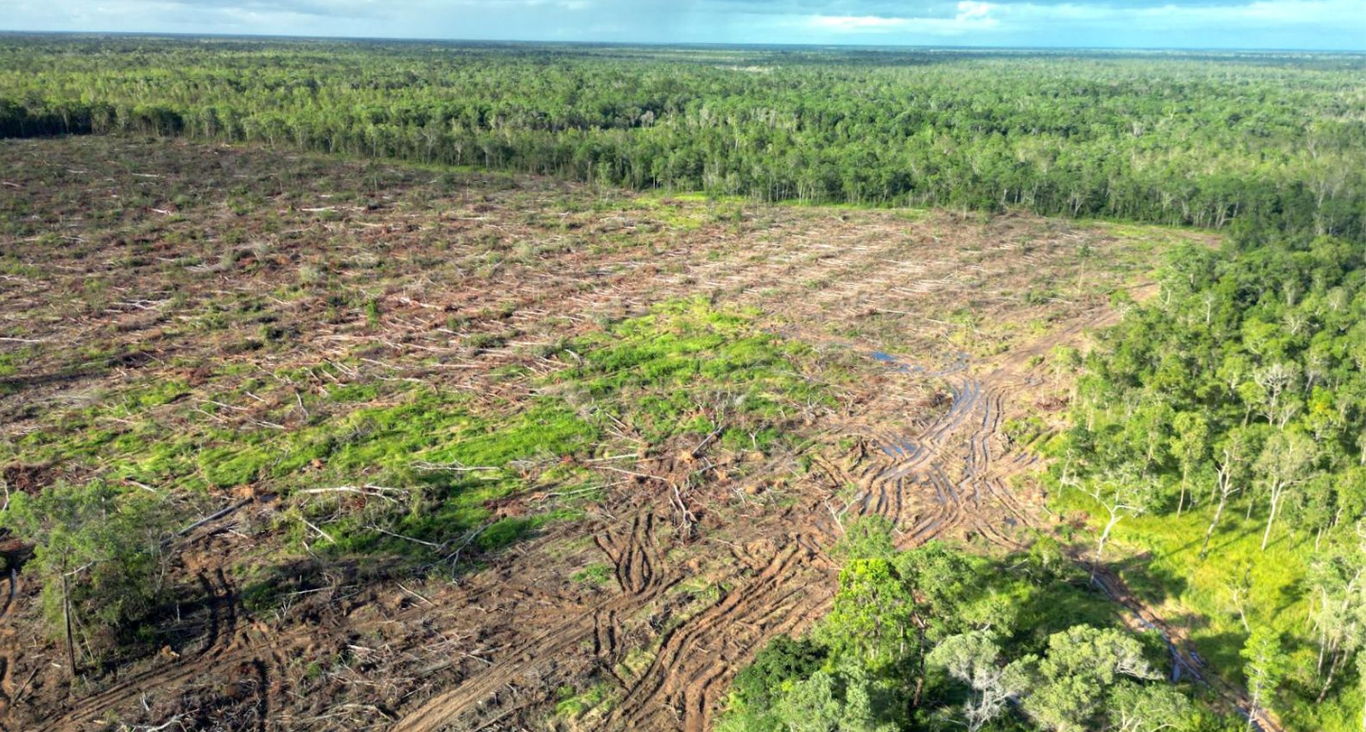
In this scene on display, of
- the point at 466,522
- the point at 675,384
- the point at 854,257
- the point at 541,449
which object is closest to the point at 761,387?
the point at 675,384

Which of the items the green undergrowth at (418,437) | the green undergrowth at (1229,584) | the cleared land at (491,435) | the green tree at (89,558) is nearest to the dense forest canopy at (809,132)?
the cleared land at (491,435)

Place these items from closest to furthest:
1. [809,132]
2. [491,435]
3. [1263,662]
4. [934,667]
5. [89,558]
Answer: [1263,662] < [934,667] < [89,558] < [491,435] < [809,132]

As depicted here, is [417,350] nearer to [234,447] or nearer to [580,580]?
[234,447]

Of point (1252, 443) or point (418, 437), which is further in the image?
point (418, 437)

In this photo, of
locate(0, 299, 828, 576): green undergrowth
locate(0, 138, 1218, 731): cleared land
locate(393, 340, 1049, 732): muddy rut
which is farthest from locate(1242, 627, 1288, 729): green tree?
locate(0, 299, 828, 576): green undergrowth

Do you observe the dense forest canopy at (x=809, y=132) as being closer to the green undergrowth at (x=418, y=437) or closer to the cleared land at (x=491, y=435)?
the cleared land at (x=491, y=435)

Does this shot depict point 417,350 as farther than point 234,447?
Yes

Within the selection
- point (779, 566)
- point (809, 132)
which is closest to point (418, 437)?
point (779, 566)

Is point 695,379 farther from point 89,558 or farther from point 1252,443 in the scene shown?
point 89,558

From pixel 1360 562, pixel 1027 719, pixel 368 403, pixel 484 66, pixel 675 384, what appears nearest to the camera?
pixel 1027 719
